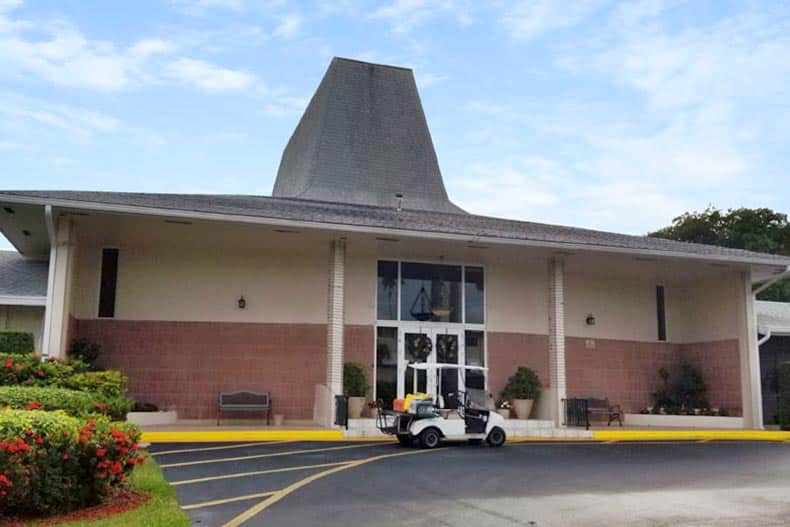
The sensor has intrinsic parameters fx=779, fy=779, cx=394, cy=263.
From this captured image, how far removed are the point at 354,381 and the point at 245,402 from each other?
2.82 meters

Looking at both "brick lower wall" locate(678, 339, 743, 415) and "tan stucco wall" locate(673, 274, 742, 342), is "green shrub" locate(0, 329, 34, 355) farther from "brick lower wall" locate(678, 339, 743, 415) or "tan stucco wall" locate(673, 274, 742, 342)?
"tan stucco wall" locate(673, 274, 742, 342)

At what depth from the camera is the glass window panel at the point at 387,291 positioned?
827 inches

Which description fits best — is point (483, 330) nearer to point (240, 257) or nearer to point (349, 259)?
point (349, 259)

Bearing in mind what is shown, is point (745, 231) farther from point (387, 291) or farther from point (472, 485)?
point (472, 485)

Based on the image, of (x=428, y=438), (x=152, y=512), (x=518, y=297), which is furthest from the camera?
(x=518, y=297)

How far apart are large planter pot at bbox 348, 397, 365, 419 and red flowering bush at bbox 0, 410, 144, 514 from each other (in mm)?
10872

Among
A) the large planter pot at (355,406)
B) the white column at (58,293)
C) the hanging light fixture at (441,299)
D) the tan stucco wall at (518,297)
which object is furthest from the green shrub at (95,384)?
the tan stucco wall at (518,297)

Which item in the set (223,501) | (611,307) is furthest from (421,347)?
(223,501)

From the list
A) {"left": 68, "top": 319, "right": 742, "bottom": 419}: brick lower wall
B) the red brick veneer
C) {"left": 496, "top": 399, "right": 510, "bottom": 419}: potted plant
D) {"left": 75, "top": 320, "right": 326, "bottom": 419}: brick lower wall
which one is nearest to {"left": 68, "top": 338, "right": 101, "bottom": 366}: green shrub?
{"left": 68, "top": 319, "right": 742, "bottom": 419}: brick lower wall

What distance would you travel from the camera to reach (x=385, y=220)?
1897 cm

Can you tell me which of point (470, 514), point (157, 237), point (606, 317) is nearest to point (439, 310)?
point (606, 317)

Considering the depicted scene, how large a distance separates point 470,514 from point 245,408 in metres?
12.3

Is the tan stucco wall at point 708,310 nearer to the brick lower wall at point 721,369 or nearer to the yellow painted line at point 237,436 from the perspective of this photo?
the brick lower wall at point 721,369

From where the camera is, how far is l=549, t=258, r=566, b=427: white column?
20.0m
